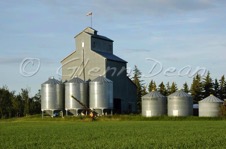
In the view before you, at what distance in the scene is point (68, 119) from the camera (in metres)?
65.2

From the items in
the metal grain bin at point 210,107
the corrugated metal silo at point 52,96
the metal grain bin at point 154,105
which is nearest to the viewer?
the corrugated metal silo at point 52,96

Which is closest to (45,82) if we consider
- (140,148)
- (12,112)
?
(12,112)

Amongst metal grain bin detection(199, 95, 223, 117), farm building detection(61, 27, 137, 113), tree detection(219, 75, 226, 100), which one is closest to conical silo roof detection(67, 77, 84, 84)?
farm building detection(61, 27, 137, 113)

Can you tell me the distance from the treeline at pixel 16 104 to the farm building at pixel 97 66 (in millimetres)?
21390

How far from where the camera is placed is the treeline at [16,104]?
9256 cm

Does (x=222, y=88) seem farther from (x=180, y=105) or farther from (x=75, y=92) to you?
(x=75, y=92)

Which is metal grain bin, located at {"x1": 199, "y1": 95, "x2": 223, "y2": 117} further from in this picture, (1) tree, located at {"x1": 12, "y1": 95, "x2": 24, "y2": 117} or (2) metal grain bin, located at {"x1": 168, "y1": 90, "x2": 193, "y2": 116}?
(1) tree, located at {"x1": 12, "y1": 95, "x2": 24, "y2": 117}

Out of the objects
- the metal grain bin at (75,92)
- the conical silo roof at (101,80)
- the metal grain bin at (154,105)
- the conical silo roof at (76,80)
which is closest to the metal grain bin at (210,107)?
the metal grain bin at (154,105)

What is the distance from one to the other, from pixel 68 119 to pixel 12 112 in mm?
32607

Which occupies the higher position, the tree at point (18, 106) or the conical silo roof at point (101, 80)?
the conical silo roof at point (101, 80)

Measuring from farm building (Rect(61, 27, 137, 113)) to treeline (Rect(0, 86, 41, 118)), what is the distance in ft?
70.2

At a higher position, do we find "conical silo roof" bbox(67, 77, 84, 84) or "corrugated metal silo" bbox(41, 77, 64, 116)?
"conical silo roof" bbox(67, 77, 84, 84)

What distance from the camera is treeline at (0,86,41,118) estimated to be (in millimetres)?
92562

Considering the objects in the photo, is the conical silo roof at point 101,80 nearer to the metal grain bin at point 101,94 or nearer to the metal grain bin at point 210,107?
the metal grain bin at point 101,94
